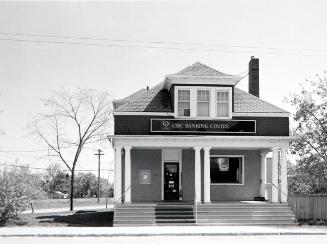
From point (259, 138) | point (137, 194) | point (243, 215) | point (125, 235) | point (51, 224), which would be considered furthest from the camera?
point (137, 194)

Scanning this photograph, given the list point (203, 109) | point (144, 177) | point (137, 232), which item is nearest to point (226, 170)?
point (203, 109)

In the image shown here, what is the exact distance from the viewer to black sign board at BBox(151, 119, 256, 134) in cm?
2662

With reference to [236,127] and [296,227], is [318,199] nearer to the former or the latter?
[296,227]

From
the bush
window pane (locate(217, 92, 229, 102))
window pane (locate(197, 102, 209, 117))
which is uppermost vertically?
window pane (locate(217, 92, 229, 102))

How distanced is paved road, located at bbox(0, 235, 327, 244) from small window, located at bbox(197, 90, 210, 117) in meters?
9.46

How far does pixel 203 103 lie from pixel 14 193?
1105 centimetres

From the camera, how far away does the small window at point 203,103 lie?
2731 centimetres

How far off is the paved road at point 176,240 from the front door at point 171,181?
A: 31.2 feet

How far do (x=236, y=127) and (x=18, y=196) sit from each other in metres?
12.0

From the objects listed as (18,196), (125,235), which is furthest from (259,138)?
(18,196)

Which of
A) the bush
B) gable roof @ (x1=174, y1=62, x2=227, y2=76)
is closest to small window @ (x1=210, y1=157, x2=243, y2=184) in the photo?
gable roof @ (x1=174, y1=62, x2=227, y2=76)

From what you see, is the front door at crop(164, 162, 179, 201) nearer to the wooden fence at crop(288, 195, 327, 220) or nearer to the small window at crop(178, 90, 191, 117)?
the small window at crop(178, 90, 191, 117)

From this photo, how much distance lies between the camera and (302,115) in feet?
104

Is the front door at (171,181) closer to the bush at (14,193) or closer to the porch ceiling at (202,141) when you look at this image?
the porch ceiling at (202,141)
